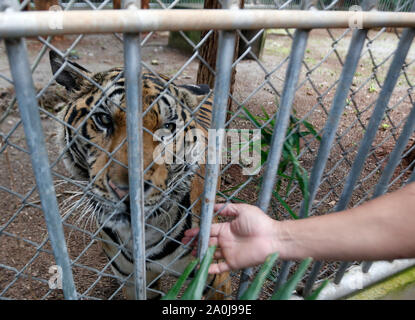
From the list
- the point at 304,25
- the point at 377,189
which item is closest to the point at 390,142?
the point at 377,189

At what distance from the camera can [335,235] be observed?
Result: 3.79ft

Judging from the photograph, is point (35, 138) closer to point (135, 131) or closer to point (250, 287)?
point (135, 131)

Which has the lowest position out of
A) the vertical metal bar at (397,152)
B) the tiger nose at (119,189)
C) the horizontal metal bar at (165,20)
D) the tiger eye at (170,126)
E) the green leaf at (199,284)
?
the green leaf at (199,284)

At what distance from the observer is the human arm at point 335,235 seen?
3.69 feet

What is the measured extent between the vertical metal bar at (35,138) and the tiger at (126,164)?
0.36m

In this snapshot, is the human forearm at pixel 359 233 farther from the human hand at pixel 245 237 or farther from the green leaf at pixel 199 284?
the green leaf at pixel 199 284

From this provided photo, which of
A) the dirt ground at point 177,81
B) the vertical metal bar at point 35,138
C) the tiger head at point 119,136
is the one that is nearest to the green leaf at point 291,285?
the dirt ground at point 177,81

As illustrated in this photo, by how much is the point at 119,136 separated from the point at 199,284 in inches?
28.3

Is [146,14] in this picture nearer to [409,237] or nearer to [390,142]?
[409,237]

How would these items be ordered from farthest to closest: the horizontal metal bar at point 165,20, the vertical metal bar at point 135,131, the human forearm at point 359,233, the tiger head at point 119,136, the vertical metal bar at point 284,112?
the tiger head at point 119,136
the human forearm at point 359,233
the vertical metal bar at point 284,112
the vertical metal bar at point 135,131
the horizontal metal bar at point 165,20

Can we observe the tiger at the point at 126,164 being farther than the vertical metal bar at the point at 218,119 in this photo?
Yes
